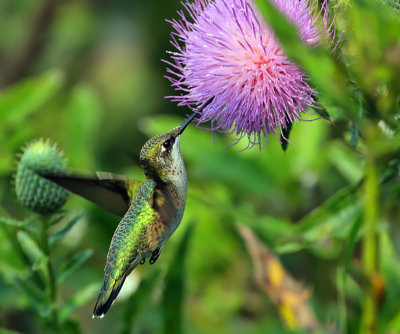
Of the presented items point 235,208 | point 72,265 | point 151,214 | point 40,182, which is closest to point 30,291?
point 72,265

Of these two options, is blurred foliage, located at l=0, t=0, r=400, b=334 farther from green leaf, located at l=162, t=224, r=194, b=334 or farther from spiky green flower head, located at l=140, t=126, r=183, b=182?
A: spiky green flower head, located at l=140, t=126, r=183, b=182

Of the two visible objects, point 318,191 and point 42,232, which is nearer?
point 42,232

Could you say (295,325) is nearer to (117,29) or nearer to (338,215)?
(338,215)

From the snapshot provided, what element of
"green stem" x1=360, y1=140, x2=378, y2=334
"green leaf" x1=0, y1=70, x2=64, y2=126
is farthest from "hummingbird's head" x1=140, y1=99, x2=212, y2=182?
"green leaf" x1=0, y1=70, x2=64, y2=126

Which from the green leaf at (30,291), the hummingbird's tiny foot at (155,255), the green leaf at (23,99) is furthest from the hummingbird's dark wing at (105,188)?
the green leaf at (23,99)

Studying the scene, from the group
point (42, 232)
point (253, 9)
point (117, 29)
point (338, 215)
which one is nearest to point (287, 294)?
point (338, 215)

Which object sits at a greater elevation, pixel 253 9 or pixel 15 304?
pixel 253 9

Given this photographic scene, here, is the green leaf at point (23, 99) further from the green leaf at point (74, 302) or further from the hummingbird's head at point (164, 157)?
the hummingbird's head at point (164, 157)
